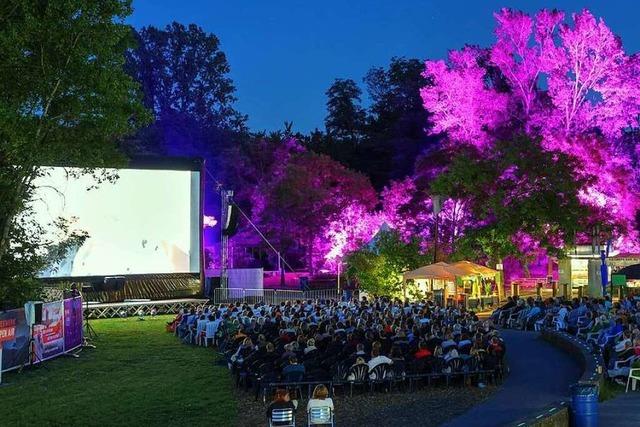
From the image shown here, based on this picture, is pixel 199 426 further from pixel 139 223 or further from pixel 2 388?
pixel 139 223

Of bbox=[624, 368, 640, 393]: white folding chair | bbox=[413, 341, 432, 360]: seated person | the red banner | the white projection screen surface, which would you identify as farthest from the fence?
bbox=[624, 368, 640, 393]: white folding chair

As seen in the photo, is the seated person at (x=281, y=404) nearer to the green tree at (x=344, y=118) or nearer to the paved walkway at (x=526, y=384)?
the paved walkway at (x=526, y=384)

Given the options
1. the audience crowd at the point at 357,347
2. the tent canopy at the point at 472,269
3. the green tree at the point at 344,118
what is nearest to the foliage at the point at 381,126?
the green tree at the point at 344,118

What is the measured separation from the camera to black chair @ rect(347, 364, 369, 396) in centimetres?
1265

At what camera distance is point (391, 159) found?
5034 centimetres

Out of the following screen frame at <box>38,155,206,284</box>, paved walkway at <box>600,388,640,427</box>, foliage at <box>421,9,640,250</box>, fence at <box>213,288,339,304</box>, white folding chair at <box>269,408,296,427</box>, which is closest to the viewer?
white folding chair at <box>269,408,296,427</box>

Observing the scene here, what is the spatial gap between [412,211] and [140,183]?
1745cm

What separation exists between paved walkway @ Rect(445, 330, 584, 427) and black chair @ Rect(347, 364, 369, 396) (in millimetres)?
2109

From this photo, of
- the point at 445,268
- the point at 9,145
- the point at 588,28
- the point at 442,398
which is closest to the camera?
the point at 442,398

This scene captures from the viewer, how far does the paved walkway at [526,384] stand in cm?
1077

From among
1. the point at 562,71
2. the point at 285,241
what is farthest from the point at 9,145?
the point at 562,71

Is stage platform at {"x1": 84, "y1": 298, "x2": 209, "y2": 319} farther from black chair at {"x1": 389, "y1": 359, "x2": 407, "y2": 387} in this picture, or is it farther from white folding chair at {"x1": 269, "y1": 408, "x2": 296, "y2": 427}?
white folding chair at {"x1": 269, "y1": 408, "x2": 296, "y2": 427}

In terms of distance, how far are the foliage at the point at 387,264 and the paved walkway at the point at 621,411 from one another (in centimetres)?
1474

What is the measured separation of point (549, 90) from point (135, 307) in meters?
24.6
